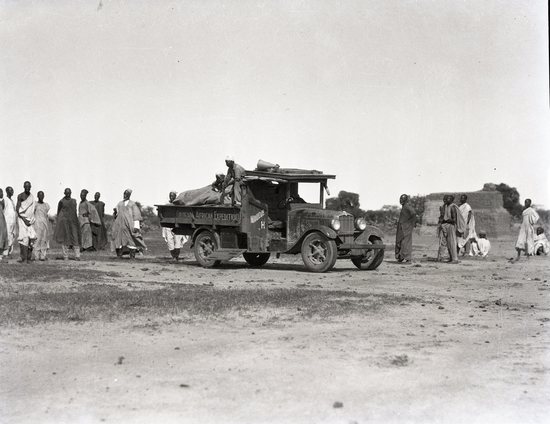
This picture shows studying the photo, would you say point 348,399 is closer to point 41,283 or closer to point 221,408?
point 221,408

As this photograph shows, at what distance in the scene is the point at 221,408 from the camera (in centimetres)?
474

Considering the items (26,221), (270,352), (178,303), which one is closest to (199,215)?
(26,221)

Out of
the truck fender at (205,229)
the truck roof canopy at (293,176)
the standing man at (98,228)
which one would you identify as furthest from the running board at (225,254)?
the standing man at (98,228)

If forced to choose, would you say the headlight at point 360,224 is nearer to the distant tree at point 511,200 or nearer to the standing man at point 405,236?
the standing man at point 405,236

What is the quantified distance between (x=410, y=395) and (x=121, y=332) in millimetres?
3245

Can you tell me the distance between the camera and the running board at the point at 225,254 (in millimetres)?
14344

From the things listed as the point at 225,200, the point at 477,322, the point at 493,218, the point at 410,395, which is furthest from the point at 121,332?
the point at 493,218

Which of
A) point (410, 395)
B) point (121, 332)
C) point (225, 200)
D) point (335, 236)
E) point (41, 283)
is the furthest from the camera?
point (225, 200)

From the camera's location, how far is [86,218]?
61.2ft

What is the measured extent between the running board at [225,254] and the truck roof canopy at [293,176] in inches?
58.7

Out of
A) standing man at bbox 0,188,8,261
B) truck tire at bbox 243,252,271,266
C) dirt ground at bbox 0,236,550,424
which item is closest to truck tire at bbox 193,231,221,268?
truck tire at bbox 243,252,271,266

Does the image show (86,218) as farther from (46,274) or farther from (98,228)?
(46,274)

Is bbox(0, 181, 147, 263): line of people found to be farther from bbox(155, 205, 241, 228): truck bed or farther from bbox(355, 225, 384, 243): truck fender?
bbox(355, 225, 384, 243): truck fender

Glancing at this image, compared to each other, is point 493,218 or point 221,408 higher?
point 493,218
